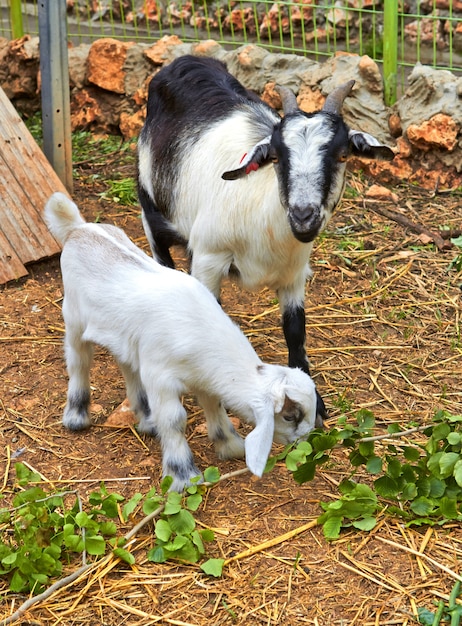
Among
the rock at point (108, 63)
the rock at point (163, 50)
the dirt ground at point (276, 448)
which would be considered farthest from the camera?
the rock at point (108, 63)

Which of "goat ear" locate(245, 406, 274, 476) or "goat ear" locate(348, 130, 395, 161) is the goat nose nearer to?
"goat ear" locate(348, 130, 395, 161)

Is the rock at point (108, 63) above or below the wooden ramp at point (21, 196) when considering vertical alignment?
above

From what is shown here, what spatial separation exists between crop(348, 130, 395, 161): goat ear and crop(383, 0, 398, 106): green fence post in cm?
317

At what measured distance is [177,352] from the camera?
12.3 feet

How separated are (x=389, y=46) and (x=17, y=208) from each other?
10.9 ft

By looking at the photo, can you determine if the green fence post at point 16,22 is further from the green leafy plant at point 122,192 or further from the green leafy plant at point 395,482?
the green leafy plant at point 395,482

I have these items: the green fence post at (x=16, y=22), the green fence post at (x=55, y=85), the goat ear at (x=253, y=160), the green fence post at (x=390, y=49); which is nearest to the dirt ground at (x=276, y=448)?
the green fence post at (x=55, y=85)

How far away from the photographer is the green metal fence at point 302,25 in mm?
7383

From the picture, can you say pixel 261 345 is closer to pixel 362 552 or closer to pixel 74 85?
pixel 362 552

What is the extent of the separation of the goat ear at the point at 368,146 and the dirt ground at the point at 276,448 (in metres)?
1.27

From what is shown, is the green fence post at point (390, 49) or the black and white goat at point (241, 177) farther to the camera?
the green fence post at point (390, 49)

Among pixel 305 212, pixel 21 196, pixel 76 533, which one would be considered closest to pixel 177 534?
pixel 76 533

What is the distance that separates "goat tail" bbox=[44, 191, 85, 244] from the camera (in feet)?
14.2

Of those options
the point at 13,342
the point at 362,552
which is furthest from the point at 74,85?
the point at 362,552
